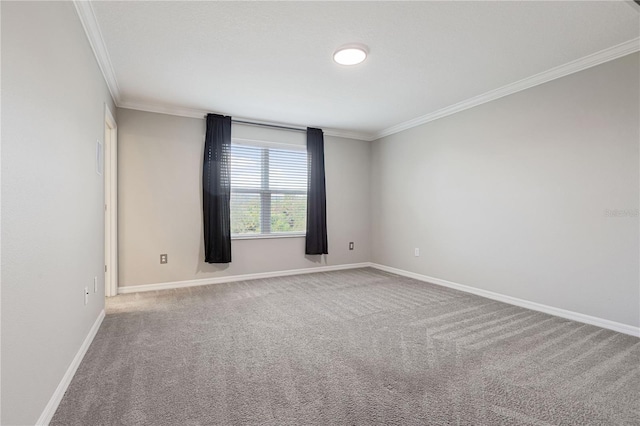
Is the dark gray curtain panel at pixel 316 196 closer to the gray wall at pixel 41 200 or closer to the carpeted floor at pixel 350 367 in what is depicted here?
the carpeted floor at pixel 350 367

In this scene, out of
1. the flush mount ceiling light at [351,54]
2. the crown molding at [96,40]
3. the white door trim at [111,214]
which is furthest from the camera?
the white door trim at [111,214]

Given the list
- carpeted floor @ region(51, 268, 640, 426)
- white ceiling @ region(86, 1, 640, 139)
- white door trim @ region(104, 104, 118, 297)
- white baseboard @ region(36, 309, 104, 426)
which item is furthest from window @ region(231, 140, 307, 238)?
white baseboard @ region(36, 309, 104, 426)

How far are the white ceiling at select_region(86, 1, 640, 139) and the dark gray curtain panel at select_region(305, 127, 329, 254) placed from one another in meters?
1.11

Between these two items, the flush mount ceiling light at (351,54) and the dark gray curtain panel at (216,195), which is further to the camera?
the dark gray curtain panel at (216,195)

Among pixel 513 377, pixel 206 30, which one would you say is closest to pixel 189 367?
pixel 513 377

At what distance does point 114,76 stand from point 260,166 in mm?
2087

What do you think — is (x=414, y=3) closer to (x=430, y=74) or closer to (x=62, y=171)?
(x=430, y=74)

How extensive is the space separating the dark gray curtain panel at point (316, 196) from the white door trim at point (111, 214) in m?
2.59

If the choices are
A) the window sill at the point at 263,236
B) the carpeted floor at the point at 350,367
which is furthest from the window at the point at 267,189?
the carpeted floor at the point at 350,367

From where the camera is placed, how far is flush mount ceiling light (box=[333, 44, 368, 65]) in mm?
2518

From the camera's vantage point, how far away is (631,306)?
8.34ft

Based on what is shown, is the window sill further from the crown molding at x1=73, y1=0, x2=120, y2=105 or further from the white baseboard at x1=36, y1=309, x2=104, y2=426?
the crown molding at x1=73, y1=0, x2=120, y2=105

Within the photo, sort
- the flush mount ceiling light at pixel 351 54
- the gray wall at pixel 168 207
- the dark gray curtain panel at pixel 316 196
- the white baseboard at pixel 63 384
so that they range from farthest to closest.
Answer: the dark gray curtain panel at pixel 316 196
the gray wall at pixel 168 207
the flush mount ceiling light at pixel 351 54
the white baseboard at pixel 63 384

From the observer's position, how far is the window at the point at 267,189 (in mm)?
4527
